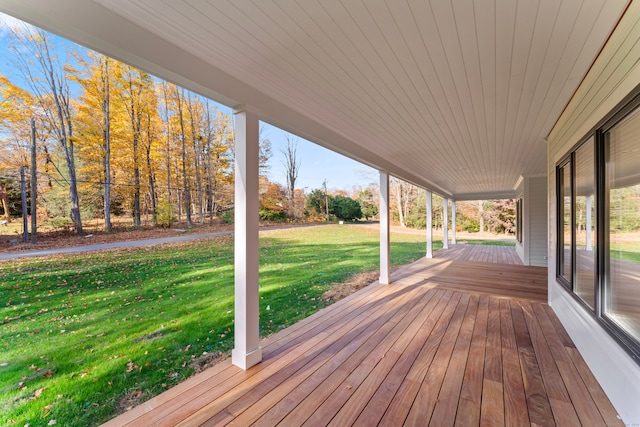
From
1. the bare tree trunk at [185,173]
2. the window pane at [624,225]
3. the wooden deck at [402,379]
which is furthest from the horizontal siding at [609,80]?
the bare tree trunk at [185,173]

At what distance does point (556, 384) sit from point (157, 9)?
3584 mm

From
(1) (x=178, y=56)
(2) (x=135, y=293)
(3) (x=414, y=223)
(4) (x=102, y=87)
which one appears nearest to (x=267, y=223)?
(2) (x=135, y=293)

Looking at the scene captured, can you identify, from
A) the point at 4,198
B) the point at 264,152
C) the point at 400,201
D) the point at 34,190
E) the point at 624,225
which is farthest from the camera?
the point at 400,201

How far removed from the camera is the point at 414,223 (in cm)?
1814

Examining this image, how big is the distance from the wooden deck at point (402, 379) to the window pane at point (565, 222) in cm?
68

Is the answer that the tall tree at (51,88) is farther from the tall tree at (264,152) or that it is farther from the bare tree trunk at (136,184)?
the tall tree at (264,152)

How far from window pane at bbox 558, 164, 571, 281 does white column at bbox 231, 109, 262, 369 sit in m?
3.62

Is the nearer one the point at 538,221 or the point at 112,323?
the point at 112,323

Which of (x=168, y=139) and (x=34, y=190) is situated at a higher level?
(x=168, y=139)

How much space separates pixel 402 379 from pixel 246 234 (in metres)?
1.71

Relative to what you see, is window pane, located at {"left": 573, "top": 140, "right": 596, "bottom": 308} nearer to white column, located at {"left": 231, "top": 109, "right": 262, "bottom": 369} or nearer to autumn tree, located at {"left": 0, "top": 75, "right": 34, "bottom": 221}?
white column, located at {"left": 231, "top": 109, "right": 262, "bottom": 369}

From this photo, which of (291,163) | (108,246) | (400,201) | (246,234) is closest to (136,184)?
(108,246)

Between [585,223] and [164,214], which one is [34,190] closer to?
[164,214]

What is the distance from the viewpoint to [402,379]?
1959mm
